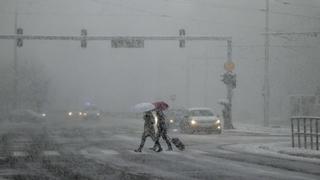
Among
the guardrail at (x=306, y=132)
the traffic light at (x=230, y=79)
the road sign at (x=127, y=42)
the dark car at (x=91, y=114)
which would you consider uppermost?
the road sign at (x=127, y=42)

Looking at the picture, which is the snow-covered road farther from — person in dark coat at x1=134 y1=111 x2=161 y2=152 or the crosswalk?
person in dark coat at x1=134 y1=111 x2=161 y2=152

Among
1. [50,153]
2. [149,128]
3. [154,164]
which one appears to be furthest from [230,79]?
[154,164]

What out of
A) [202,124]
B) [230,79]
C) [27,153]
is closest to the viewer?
[27,153]

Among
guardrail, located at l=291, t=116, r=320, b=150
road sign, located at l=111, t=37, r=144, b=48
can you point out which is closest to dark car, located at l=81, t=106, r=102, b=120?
road sign, located at l=111, t=37, r=144, b=48

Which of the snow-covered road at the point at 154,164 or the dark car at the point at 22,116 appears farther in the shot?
the dark car at the point at 22,116

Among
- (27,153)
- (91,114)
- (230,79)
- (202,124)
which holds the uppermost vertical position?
(230,79)

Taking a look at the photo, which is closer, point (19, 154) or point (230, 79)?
point (19, 154)

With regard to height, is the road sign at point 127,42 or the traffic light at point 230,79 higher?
the road sign at point 127,42

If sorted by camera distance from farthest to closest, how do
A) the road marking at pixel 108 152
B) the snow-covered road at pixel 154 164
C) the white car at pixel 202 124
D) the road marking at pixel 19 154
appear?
the white car at pixel 202 124 → the road marking at pixel 108 152 → the road marking at pixel 19 154 → the snow-covered road at pixel 154 164

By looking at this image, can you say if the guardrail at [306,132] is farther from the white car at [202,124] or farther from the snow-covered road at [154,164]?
the white car at [202,124]

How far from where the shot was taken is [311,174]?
51.8ft

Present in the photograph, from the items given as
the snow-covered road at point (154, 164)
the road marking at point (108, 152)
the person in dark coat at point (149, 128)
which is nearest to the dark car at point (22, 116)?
the snow-covered road at point (154, 164)

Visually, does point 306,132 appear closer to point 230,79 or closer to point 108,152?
point 108,152

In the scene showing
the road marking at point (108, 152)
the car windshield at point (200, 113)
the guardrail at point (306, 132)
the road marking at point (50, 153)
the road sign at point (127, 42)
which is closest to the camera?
the road marking at point (50, 153)
